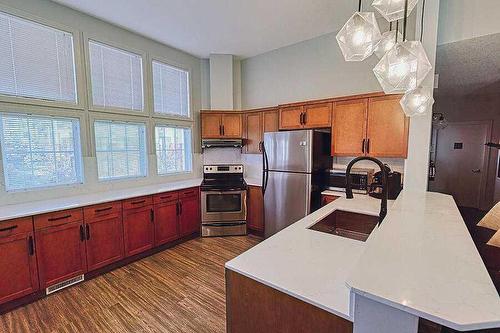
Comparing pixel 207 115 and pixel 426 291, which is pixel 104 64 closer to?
pixel 207 115

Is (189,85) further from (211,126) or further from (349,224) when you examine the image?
(349,224)

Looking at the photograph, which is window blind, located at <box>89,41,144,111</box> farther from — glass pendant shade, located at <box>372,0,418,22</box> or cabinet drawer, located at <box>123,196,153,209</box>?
glass pendant shade, located at <box>372,0,418,22</box>

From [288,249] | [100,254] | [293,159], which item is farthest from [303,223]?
[100,254]

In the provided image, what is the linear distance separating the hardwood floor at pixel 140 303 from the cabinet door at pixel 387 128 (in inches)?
102

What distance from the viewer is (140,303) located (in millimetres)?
2314

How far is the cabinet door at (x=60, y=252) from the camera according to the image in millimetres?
2363

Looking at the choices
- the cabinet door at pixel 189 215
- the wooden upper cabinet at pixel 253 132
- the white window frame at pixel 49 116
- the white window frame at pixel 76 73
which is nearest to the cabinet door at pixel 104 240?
the white window frame at pixel 49 116

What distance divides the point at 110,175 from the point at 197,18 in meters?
2.53

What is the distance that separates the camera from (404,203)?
1881mm

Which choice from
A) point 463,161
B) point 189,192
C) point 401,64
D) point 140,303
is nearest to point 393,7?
point 401,64

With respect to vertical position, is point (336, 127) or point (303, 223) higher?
point (336, 127)

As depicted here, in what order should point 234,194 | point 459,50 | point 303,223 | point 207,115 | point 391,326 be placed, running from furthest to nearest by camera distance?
point 207,115
point 234,194
point 459,50
point 303,223
point 391,326

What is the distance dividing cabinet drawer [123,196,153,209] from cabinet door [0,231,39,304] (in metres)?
0.95

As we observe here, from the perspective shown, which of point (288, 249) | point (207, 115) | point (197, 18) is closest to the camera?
point (288, 249)
